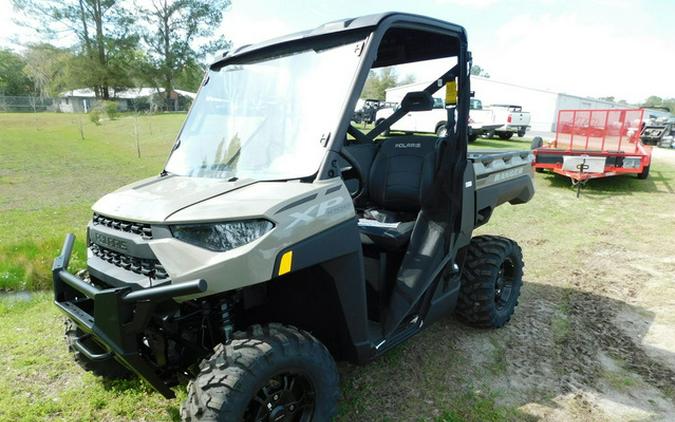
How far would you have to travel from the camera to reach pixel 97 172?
12766 mm

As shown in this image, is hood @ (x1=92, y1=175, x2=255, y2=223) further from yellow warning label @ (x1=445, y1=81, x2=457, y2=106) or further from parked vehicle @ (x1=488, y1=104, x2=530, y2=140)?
parked vehicle @ (x1=488, y1=104, x2=530, y2=140)

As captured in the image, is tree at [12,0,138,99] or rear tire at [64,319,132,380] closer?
rear tire at [64,319,132,380]

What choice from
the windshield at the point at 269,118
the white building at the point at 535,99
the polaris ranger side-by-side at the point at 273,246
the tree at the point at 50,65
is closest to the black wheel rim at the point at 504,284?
the polaris ranger side-by-side at the point at 273,246

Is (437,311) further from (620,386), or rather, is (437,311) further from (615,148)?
(615,148)

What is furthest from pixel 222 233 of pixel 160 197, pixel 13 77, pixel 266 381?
pixel 13 77

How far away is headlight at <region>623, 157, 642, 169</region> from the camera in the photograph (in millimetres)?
9672

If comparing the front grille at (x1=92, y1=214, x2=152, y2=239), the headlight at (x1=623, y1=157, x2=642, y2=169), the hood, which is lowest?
the headlight at (x1=623, y1=157, x2=642, y2=169)

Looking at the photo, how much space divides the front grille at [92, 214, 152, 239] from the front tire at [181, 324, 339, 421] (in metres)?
0.65

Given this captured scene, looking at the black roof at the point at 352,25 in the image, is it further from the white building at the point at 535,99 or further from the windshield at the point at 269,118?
the white building at the point at 535,99

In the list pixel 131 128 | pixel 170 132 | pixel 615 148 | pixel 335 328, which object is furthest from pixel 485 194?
pixel 131 128

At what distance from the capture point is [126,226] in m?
2.27

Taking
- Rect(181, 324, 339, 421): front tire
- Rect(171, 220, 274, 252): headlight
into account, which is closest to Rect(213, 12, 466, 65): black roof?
Rect(171, 220, 274, 252): headlight

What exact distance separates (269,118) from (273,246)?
0.91m

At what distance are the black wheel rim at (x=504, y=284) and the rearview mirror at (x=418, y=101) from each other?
73.4 inches
